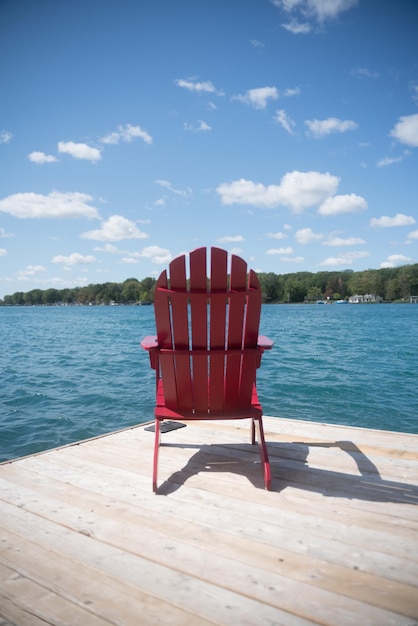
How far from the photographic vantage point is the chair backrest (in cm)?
251

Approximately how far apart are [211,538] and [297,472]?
102 cm

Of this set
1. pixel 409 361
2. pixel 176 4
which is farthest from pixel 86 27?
pixel 409 361

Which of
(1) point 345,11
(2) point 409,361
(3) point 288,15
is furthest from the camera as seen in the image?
(2) point 409,361

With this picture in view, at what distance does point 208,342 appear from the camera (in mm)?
2643

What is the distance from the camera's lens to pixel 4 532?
1.92 m

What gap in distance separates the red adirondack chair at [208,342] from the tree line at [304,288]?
89.0 m

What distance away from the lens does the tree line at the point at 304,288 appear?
312ft

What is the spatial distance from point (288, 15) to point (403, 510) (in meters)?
14.8

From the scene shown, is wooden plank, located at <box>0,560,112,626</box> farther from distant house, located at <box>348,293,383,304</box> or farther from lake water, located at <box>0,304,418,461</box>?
distant house, located at <box>348,293,383,304</box>

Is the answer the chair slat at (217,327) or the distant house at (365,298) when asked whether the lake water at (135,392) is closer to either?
the chair slat at (217,327)

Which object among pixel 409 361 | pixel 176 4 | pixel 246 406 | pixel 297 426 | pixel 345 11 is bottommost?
pixel 409 361

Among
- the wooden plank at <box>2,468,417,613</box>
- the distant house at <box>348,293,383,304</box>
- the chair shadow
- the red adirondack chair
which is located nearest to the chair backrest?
the red adirondack chair

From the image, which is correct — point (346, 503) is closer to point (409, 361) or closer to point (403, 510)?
point (403, 510)

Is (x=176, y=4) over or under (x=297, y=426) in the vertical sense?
over
